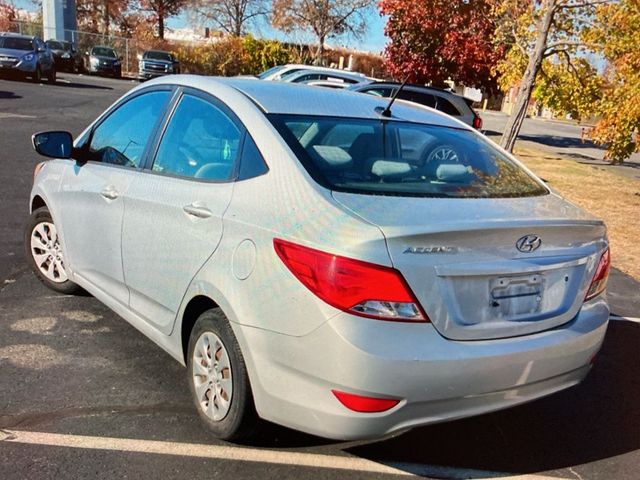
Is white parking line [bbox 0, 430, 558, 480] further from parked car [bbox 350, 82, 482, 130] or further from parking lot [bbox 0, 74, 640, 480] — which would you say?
parked car [bbox 350, 82, 482, 130]

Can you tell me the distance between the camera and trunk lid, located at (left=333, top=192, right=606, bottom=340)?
2.39 meters

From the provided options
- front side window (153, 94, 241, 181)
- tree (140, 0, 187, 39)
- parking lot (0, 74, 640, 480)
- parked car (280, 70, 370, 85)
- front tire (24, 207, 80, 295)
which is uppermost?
tree (140, 0, 187, 39)

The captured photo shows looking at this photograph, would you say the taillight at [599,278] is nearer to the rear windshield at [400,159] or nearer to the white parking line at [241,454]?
the rear windshield at [400,159]

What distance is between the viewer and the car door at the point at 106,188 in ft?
11.8

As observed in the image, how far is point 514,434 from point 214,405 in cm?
160

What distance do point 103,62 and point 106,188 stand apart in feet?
110

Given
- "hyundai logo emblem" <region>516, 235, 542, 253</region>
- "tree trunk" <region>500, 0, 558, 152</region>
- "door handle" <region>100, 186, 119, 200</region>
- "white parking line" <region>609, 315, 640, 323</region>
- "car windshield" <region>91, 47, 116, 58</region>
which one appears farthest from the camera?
"car windshield" <region>91, 47, 116, 58</region>

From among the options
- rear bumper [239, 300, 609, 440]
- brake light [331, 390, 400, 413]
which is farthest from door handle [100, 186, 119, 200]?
brake light [331, 390, 400, 413]

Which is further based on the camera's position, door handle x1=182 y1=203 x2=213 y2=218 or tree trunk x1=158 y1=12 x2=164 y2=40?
tree trunk x1=158 y1=12 x2=164 y2=40

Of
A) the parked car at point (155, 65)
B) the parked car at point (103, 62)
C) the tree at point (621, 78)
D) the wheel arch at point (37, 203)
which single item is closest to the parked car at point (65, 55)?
the parked car at point (103, 62)

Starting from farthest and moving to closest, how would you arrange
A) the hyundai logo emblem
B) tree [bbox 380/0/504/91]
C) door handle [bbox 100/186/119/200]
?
tree [bbox 380/0/504/91]
door handle [bbox 100/186/119/200]
the hyundai logo emblem

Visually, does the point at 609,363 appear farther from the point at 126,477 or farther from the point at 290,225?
the point at 126,477

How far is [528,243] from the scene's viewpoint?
2609mm

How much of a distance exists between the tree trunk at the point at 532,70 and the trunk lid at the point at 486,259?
9.96 m
